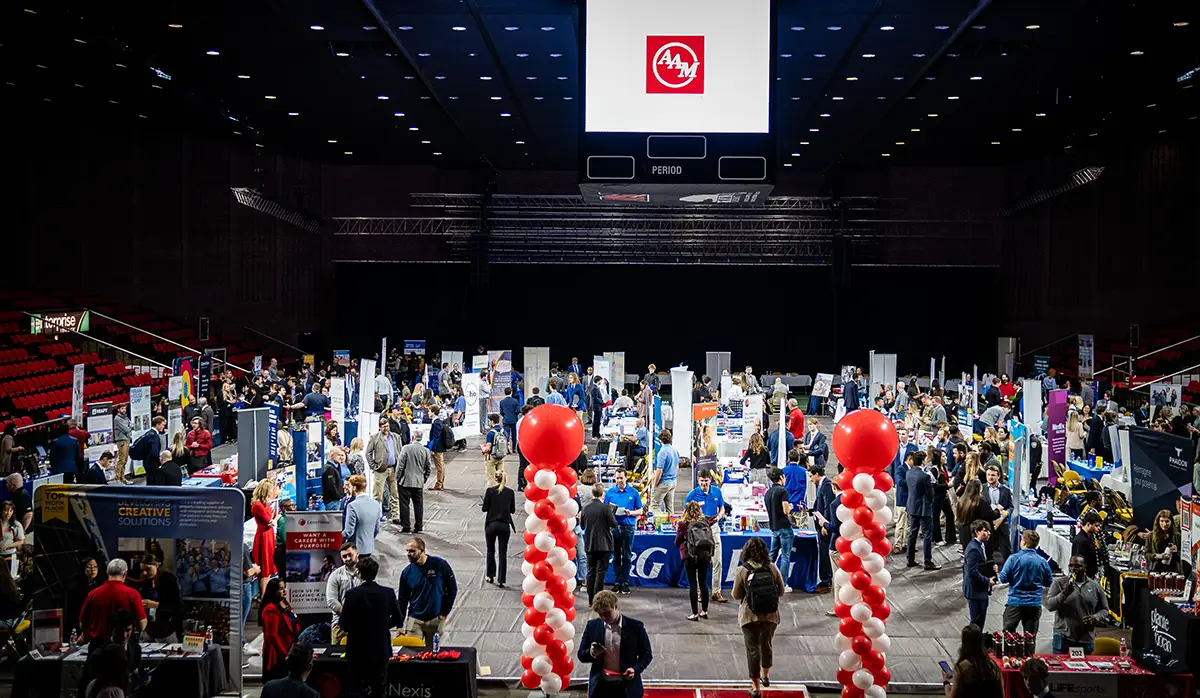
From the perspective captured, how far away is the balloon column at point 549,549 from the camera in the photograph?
7.45 m

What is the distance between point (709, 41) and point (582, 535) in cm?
549

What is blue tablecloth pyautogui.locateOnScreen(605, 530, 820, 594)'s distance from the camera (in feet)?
33.7

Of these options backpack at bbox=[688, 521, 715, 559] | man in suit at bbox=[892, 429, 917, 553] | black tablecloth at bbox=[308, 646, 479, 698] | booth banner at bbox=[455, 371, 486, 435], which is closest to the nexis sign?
black tablecloth at bbox=[308, 646, 479, 698]

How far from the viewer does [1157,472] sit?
9578mm

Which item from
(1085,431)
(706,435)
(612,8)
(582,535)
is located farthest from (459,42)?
(1085,431)

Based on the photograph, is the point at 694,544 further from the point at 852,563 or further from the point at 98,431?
the point at 98,431

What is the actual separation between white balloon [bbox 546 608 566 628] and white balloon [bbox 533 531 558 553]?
0.44 meters

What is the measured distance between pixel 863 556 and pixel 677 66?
12.3ft

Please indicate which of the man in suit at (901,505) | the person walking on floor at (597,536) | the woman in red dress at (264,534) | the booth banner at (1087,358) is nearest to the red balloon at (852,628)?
the person walking on floor at (597,536)

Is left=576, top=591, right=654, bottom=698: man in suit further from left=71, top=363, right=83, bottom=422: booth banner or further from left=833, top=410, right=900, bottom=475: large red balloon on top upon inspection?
left=71, top=363, right=83, bottom=422: booth banner

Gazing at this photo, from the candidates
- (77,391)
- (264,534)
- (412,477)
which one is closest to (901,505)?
(412,477)

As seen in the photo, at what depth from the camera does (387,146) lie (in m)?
26.9

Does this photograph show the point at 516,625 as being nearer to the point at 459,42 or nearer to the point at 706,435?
the point at 706,435

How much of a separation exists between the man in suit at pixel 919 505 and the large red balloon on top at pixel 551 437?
4.74 metres
